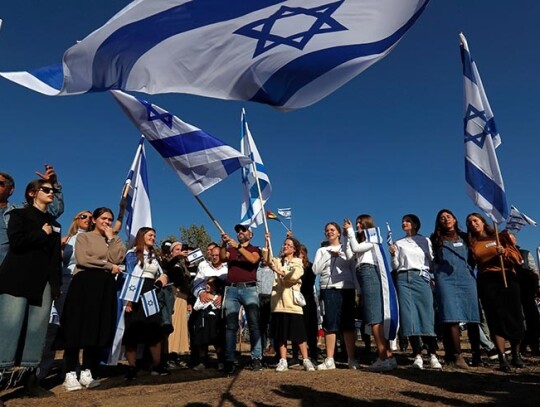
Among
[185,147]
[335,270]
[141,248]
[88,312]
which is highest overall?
[185,147]

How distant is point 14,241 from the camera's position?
15.1 feet

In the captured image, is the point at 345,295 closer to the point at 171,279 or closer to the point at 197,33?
the point at 171,279

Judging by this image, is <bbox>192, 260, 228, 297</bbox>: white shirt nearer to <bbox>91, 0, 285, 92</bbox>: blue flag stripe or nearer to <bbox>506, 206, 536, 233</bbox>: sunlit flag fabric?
<bbox>91, 0, 285, 92</bbox>: blue flag stripe

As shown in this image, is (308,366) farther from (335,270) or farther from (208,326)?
(208,326)

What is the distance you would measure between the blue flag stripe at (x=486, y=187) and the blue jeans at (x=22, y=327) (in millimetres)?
5413

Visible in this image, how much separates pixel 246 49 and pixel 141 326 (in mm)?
4192

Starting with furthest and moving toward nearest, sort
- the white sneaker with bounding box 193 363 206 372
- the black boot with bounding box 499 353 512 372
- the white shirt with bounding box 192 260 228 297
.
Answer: the white shirt with bounding box 192 260 228 297 < the white sneaker with bounding box 193 363 206 372 < the black boot with bounding box 499 353 512 372

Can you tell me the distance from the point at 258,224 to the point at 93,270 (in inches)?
140

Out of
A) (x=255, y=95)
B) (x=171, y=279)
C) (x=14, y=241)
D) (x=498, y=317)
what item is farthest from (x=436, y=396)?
(x=171, y=279)

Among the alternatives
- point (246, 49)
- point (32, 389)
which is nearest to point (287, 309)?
point (32, 389)

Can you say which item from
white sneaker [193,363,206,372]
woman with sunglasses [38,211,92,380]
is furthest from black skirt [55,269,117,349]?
white sneaker [193,363,206,372]

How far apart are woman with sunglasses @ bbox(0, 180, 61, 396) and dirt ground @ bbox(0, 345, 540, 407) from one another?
2.29ft

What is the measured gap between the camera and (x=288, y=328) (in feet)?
22.5

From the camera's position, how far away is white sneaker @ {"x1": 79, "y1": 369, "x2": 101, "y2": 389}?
573 centimetres
